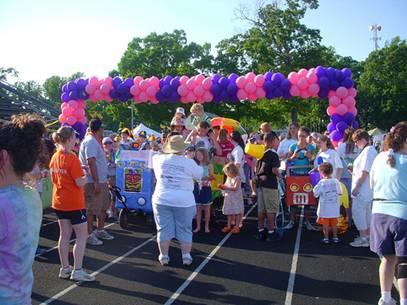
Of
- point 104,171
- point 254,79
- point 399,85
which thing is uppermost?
point 399,85

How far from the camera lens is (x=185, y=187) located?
605 centimetres

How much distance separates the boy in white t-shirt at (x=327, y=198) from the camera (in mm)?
7324

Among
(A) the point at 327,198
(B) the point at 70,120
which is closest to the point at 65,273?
(A) the point at 327,198

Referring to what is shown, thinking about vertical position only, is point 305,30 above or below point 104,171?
above

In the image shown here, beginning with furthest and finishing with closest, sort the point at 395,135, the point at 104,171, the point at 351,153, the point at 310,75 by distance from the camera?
the point at 310,75, the point at 351,153, the point at 104,171, the point at 395,135

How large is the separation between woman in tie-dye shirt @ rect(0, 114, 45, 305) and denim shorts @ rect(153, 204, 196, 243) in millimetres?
3858

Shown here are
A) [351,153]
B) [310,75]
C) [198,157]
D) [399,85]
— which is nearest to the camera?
[198,157]

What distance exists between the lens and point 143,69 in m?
39.6

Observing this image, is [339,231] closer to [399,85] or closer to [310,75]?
[310,75]

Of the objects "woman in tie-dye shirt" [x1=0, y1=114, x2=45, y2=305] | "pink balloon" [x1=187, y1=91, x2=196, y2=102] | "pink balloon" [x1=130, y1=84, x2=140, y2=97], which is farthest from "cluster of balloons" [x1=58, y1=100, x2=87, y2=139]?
"woman in tie-dye shirt" [x1=0, y1=114, x2=45, y2=305]

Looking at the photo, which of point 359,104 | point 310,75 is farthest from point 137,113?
point 310,75

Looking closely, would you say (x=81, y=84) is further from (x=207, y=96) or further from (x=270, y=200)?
(x=270, y=200)

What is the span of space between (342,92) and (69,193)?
328 inches

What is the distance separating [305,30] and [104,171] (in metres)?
25.9
